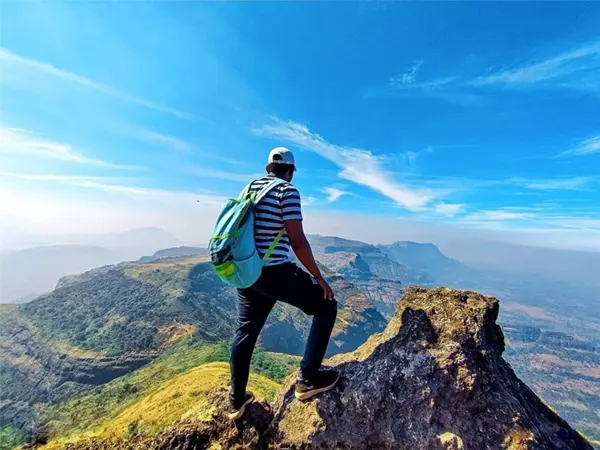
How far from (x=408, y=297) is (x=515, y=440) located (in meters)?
3.47

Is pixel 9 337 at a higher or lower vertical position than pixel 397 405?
lower

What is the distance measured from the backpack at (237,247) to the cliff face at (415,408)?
3002 mm

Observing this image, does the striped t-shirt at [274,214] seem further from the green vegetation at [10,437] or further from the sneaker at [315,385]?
the green vegetation at [10,437]

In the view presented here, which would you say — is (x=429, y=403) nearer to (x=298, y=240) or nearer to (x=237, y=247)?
(x=298, y=240)

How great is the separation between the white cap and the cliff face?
443cm

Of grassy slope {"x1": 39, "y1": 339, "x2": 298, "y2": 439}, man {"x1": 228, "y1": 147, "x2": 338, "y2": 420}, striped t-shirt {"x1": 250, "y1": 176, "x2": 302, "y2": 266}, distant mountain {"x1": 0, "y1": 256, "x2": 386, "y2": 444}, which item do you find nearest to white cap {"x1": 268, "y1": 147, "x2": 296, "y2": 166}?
man {"x1": 228, "y1": 147, "x2": 338, "y2": 420}

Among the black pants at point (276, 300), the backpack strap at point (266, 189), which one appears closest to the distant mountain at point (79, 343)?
the black pants at point (276, 300)

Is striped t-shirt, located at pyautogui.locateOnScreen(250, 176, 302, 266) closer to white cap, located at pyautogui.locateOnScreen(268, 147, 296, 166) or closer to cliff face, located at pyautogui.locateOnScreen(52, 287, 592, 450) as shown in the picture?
white cap, located at pyautogui.locateOnScreen(268, 147, 296, 166)

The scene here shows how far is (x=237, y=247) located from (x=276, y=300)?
1.30 m

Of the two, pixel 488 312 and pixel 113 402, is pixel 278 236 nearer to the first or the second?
pixel 488 312

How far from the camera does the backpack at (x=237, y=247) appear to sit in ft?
19.4

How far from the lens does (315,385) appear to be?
6840mm

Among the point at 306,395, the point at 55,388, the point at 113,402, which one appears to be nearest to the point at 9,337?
the point at 55,388

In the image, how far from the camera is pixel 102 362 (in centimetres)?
13175
